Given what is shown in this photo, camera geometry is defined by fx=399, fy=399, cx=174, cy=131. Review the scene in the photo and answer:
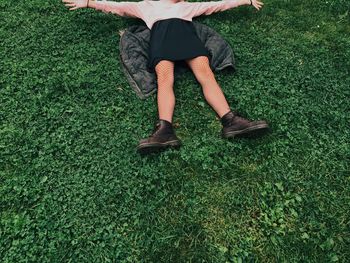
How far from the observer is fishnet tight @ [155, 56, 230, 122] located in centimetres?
455

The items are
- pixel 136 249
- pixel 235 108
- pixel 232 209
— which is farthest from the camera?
pixel 235 108

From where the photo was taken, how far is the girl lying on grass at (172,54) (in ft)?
14.1

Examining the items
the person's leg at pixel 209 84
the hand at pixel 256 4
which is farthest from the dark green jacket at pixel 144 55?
the hand at pixel 256 4

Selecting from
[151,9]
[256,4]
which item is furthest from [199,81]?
[256,4]

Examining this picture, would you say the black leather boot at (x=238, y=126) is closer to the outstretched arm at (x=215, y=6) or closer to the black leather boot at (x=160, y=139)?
the black leather boot at (x=160, y=139)

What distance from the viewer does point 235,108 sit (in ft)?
15.7

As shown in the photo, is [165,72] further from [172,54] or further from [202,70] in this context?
[202,70]

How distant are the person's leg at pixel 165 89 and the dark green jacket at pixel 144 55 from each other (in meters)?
0.18

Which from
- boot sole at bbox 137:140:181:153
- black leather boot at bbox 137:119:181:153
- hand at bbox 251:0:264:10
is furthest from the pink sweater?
boot sole at bbox 137:140:181:153

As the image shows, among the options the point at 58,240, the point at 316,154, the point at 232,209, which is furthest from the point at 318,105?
the point at 58,240

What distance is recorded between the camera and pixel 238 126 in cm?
432

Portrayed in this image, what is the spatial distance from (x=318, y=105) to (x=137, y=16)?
2712 millimetres

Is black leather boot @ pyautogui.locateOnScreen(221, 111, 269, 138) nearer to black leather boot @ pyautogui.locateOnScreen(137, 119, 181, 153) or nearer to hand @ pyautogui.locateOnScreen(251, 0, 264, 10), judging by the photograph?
black leather boot @ pyautogui.locateOnScreen(137, 119, 181, 153)

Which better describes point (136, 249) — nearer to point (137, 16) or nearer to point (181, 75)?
point (181, 75)
